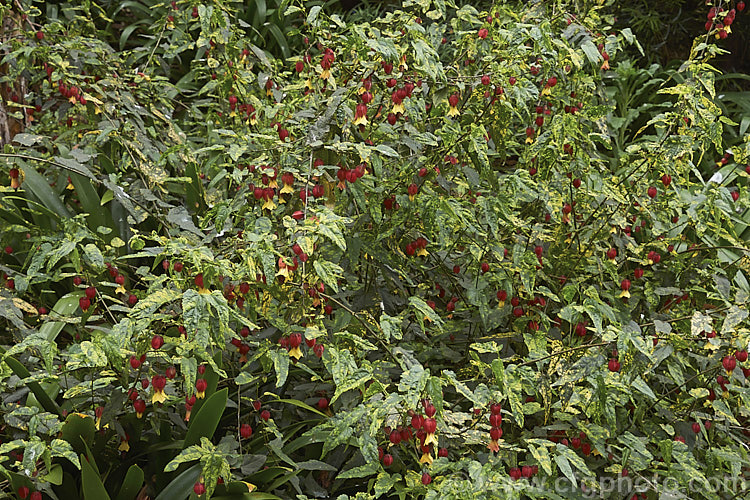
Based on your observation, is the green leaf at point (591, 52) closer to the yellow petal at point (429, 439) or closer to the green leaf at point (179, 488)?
the yellow petal at point (429, 439)

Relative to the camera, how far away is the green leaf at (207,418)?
1.86m

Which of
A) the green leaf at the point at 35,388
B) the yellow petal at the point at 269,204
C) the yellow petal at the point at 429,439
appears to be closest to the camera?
the yellow petal at the point at 429,439

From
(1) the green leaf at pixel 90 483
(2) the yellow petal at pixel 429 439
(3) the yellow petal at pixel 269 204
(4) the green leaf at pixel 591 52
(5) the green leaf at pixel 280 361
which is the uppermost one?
(4) the green leaf at pixel 591 52

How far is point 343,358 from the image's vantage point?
65.2 inches

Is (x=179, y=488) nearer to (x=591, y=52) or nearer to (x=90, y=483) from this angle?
(x=90, y=483)

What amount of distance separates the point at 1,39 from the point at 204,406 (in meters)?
2.16

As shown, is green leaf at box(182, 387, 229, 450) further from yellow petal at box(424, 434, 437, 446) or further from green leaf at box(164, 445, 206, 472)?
yellow petal at box(424, 434, 437, 446)

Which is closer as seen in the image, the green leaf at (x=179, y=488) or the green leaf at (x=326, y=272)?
the green leaf at (x=326, y=272)

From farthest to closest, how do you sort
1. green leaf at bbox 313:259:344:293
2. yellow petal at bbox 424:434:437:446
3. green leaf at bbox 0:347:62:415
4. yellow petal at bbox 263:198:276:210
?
green leaf at bbox 0:347:62:415, yellow petal at bbox 263:198:276:210, green leaf at bbox 313:259:344:293, yellow petal at bbox 424:434:437:446

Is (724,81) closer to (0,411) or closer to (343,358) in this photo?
(343,358)

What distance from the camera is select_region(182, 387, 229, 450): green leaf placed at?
186 centimetres

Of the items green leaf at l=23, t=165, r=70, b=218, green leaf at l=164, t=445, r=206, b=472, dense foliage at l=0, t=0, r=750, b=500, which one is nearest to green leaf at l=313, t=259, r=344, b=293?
dense foliage at l=0, t=0, r=750, b=500

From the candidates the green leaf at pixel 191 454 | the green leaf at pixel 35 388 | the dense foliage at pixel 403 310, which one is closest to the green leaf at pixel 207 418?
the dense foliage at pixel 403 310

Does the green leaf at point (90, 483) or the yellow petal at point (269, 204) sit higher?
the yellow petal at point (269, 204)
